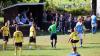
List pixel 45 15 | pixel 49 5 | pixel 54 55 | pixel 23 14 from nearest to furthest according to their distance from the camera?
pixel 54 55 → pixel 23 14 → pixel 45 15 → pixel 49 5

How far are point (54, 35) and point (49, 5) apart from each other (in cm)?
3452

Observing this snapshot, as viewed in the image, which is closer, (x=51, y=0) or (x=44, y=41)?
(x=44, y=41)

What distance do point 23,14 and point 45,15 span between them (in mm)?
4034

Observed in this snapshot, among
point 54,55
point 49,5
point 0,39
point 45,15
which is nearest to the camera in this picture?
point 54,55

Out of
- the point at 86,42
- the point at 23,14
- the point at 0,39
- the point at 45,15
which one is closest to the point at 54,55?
the point at 86,42

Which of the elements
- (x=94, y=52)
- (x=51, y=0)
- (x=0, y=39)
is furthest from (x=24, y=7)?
(x=51, y=0)

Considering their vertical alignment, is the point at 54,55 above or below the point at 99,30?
above

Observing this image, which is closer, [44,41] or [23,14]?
[44,41]

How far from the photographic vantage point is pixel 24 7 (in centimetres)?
4469

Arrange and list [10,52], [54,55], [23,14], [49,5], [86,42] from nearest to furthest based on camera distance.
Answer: [54,55] < [10,52] < [86,42] < [23,14] < [49,5]

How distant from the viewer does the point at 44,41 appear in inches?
1390

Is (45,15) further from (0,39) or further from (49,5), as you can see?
(49,5)

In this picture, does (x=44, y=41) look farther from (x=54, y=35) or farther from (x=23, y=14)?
(x=23, y=14)

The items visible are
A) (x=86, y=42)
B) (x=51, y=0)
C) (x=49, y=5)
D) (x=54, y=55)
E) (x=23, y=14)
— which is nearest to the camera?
(x=54, y=55)
